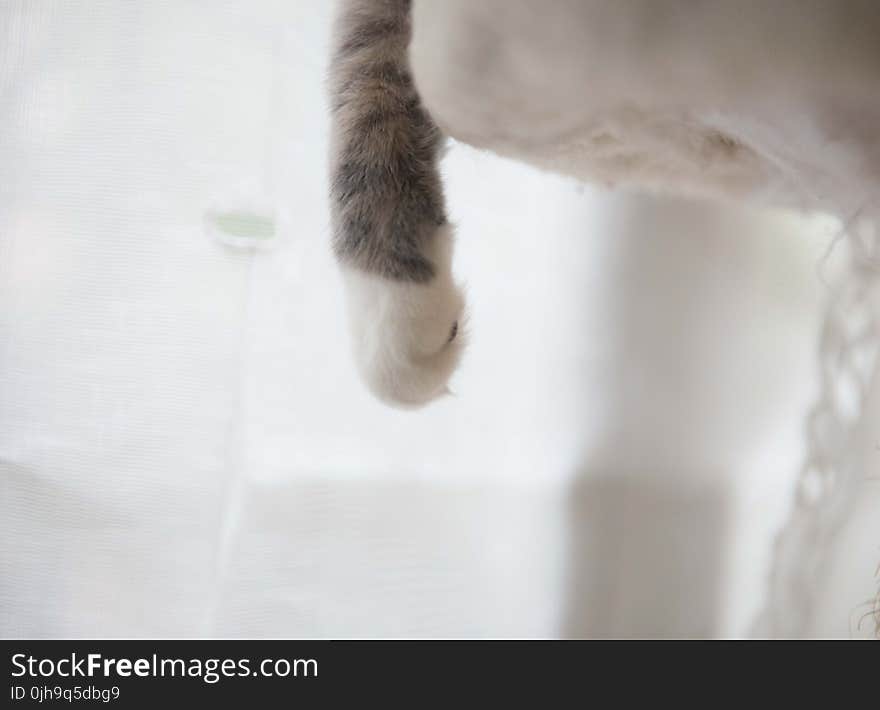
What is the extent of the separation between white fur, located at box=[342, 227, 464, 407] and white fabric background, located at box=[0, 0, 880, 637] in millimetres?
269

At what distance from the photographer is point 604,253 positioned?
33.7 inches

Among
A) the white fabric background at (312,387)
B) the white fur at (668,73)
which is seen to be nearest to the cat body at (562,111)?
the white fur at (668,73)

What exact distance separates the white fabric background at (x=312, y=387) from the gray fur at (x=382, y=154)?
0.85 feet

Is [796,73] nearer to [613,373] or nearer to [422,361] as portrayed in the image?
[422,361]

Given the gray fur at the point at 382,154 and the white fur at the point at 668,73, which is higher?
the gray fur at the point at 382,154

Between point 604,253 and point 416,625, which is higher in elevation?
point 604,253

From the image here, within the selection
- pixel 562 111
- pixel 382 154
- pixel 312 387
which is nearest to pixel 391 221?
pixel 382 154

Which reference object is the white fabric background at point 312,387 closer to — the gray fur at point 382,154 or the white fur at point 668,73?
the gray fur at point 382,154

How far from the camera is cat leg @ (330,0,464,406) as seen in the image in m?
0.39

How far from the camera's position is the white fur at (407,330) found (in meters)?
0.39

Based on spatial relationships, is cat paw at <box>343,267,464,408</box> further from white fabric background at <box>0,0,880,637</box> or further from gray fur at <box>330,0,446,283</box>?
white fabric background at <box>0,0,880,637</box>
